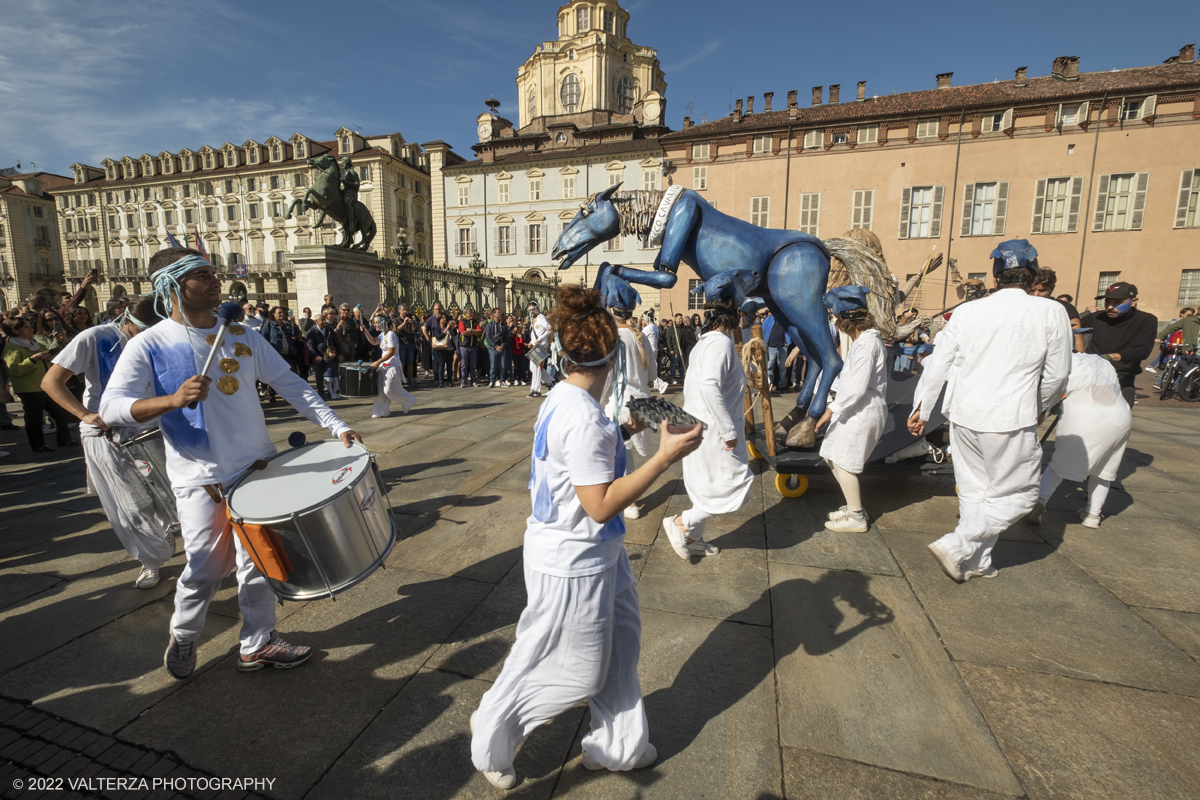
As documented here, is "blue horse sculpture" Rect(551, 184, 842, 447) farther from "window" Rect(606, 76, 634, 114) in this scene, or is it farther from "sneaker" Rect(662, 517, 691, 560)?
"window" Rect(606, 76, 634, 114)

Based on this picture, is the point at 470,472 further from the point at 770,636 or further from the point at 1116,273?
the point at 1116,273

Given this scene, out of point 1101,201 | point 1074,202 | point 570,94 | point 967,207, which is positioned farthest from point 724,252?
point 570,94

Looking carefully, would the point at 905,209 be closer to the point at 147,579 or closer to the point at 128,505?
the point at 128,505

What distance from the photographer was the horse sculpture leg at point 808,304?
186 inches

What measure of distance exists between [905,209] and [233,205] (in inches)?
2141

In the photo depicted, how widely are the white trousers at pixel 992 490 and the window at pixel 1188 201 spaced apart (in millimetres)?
29909

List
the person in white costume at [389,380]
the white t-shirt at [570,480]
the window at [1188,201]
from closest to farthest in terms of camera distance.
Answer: the white t-shirt at [570,480]
the person in white costume at [389,380]
the window at [1188,201]

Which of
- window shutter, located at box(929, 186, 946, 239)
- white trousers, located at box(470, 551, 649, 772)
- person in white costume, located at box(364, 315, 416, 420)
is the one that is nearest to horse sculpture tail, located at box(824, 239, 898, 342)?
white trousers, located at box(470, 551, 649, 772)

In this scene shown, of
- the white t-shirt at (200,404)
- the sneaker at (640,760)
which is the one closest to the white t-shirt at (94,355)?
the white t-shirt at (200,404)

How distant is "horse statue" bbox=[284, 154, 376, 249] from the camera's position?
11.5 m

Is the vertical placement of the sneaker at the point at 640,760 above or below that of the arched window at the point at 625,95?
below

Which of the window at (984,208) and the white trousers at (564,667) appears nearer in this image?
the white trousers at (564,667)

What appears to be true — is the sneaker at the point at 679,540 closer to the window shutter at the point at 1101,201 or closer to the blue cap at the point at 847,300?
the blue cap at the point at 847,300

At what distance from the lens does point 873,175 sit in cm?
2525
